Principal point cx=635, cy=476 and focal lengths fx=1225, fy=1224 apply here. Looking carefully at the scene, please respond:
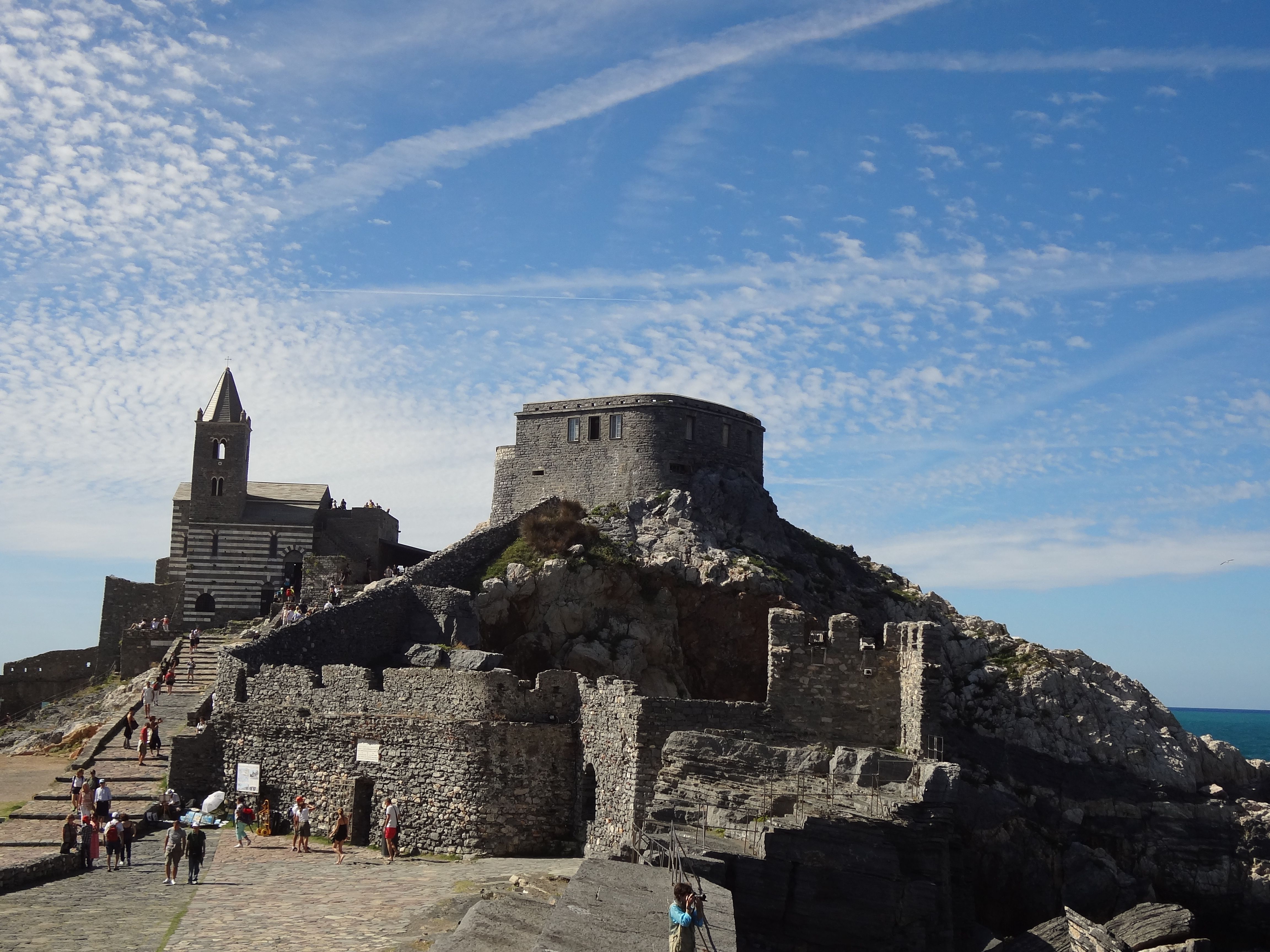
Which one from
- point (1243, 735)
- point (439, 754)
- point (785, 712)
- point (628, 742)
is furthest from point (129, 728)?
point (1243, 735)

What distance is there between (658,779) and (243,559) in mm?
26965

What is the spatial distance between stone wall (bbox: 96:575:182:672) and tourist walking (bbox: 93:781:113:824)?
2170 cm

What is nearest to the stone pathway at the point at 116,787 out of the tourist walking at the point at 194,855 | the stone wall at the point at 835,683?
the tourist walking at the point at 194,855

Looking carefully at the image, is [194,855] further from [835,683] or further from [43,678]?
[43,678]

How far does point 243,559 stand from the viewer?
4525 cm

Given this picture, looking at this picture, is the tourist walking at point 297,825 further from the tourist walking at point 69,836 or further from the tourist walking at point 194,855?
the tourist walking at point 69,836

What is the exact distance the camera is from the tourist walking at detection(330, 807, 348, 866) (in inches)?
981

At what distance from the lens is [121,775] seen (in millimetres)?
29328

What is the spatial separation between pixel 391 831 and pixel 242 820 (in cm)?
409

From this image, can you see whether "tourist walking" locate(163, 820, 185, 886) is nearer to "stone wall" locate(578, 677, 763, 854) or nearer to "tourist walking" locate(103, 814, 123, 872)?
"tourist walking" locate(103, 814, 123, 872)

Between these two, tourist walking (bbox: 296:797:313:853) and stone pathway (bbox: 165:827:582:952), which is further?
tourist walking (bbox: 296:797:313:853)

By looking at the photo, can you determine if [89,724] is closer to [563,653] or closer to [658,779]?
[563,653]

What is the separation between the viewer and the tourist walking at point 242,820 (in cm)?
2619

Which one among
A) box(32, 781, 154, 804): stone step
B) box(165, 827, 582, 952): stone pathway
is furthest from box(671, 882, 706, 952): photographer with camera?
box(32, 781, 154, 804): stone step
